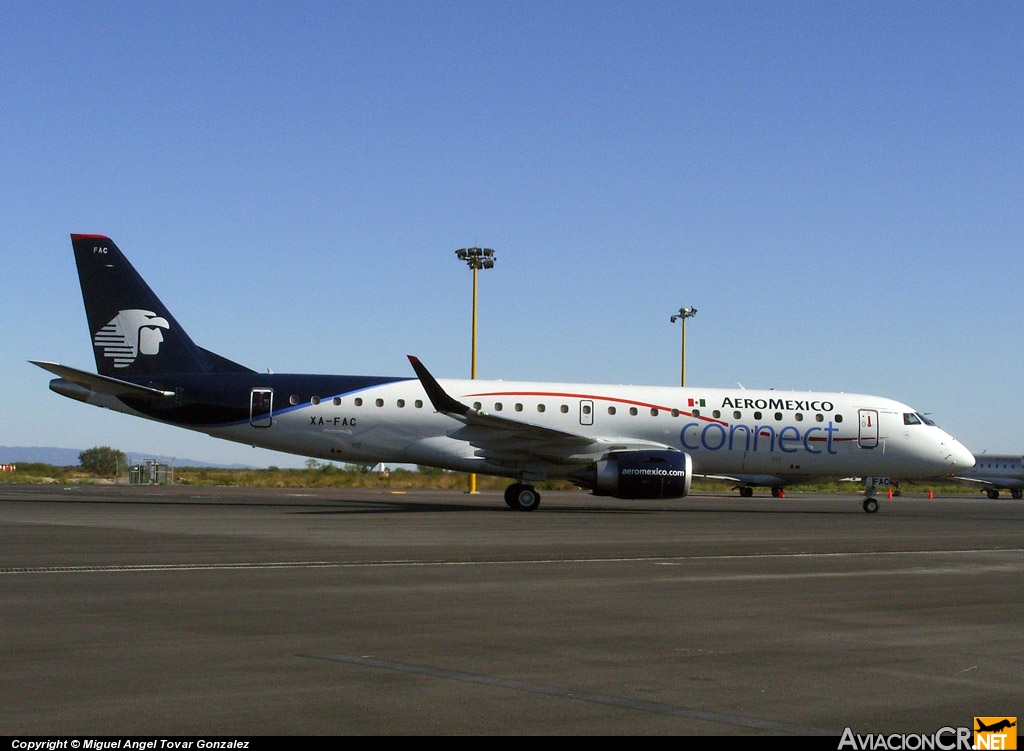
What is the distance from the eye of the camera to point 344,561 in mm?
14594

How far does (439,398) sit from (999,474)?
53952 mm

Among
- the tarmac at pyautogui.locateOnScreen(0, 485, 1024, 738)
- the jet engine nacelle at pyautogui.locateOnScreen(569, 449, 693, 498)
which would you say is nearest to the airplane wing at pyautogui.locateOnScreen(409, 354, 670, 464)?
the jet engine nacelle at pyautogui.locateOnScreen(569, 449, 693, 498)

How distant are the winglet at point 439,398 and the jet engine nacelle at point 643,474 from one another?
396 centimetres

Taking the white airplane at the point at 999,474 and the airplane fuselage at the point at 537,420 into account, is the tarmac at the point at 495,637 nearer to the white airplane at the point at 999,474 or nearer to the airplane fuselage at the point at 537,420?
the airplane fuselage at the point at 537,420

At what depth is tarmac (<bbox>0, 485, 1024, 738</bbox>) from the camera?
5.88m

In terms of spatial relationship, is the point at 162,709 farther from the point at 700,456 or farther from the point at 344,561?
the point at 700,456

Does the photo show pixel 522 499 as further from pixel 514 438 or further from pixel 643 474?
pixel 643 474

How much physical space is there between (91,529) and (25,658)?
13.2 metres

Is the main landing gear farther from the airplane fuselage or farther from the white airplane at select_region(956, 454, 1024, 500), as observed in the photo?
the white airplane at select_region(956, 454, 1024, 500)

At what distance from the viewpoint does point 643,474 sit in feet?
93.7

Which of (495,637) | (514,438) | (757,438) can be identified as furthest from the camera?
(757,438)

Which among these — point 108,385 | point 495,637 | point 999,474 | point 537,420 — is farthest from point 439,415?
point 999,474

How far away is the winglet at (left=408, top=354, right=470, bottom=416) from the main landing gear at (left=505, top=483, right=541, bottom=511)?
3131 millimetres

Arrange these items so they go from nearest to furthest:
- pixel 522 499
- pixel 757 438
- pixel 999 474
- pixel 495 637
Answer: pixel 495 637 → pixel 522 499 → pixel 757 438 → pixel 999 474
